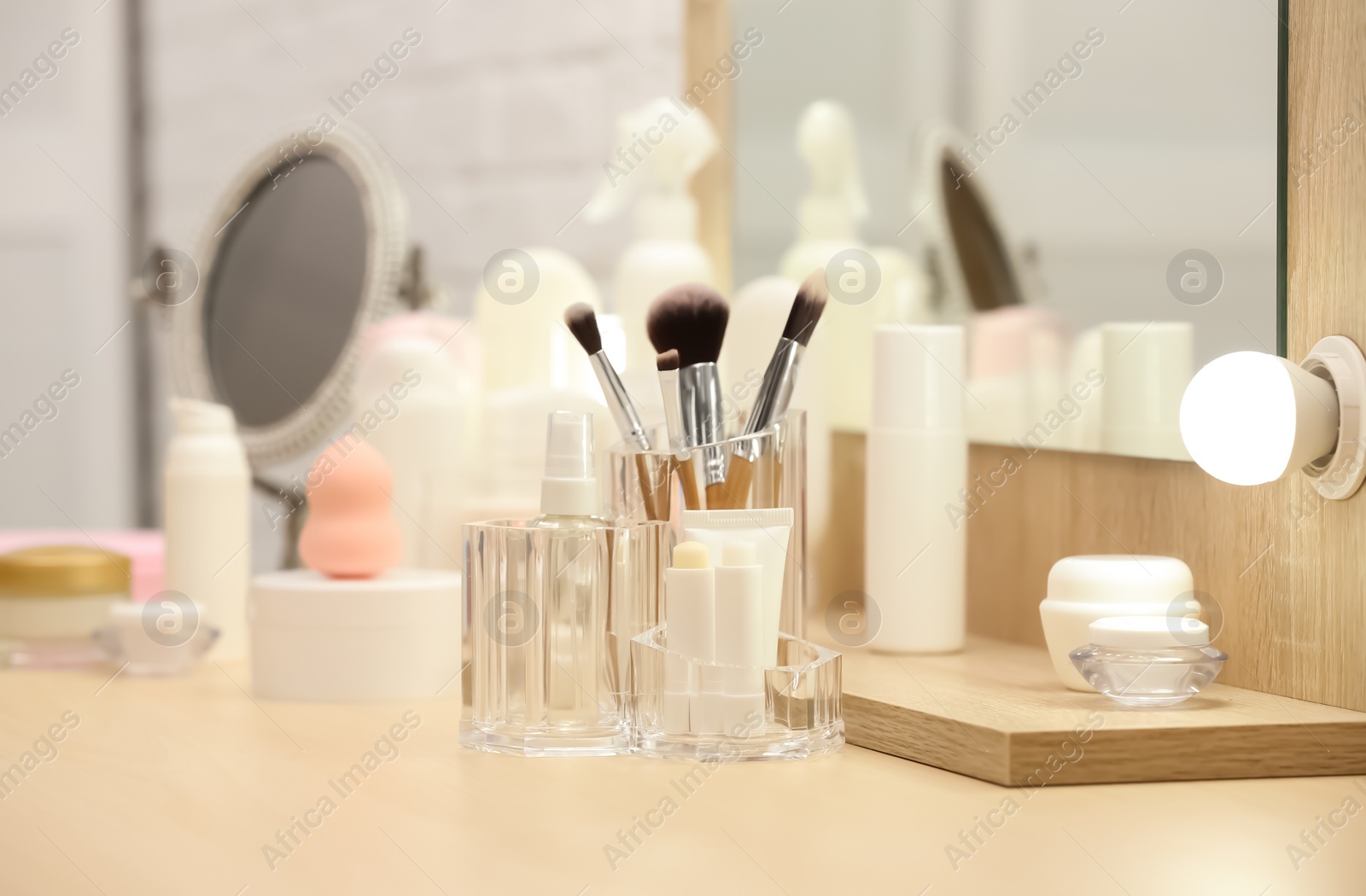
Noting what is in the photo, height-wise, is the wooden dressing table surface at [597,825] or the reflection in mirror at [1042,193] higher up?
the reflection in mirror at [1042,193]

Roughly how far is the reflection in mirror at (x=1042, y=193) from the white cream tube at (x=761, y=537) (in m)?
0.20

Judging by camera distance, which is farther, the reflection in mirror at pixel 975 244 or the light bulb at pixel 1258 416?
the reflection in mirror at pixel 975 244

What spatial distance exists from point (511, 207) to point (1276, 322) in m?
0.86

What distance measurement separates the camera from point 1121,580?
1.92ft

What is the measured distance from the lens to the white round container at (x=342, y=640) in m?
0.69

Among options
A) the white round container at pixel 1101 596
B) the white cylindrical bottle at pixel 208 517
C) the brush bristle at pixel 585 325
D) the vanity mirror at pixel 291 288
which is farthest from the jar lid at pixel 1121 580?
the vanity mirror at pixel 291 288

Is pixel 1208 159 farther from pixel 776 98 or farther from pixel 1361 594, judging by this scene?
pixel 776 98

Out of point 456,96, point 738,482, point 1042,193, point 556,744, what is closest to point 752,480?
point 738,482

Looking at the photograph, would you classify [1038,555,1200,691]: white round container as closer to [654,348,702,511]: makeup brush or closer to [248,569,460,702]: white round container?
[654,348,702,511]: makeup brush

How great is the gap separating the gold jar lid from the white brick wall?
503 mm

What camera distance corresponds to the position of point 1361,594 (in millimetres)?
546

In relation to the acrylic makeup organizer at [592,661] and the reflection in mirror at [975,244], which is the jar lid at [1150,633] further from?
the reflection in mirror at [975,244]

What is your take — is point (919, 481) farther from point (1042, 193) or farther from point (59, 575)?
point (59, 575)

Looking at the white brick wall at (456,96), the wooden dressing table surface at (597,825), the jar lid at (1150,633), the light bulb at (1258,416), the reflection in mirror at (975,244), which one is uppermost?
the white brick wall at (456,96)
